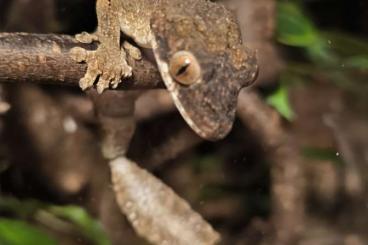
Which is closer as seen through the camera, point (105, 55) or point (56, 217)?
point (105, 55)

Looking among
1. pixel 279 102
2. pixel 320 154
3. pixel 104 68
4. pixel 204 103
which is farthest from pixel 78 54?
pixel 320 154

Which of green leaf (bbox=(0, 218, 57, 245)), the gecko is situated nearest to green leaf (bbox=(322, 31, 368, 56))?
the gecko

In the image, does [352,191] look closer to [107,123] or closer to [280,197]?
[280,197]

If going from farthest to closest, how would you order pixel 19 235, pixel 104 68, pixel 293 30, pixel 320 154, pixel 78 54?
1. pixel 320 154
2. pixel 293 30
3. pixel 19 235
4. pixel 104 68
5. pixel 78 54

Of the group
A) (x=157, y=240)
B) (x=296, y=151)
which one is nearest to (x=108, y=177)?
(x=157, y=240)

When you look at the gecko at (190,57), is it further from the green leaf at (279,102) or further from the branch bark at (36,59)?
the green leaf at (279,102)

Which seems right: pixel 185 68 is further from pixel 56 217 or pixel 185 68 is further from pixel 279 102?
pixel 56 217

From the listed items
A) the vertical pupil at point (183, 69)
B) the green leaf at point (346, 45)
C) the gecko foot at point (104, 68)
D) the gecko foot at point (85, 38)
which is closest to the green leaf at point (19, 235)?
the gecko foot at point (104, 68)
